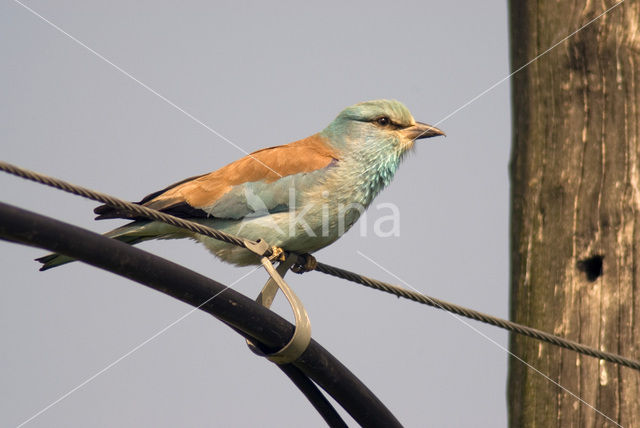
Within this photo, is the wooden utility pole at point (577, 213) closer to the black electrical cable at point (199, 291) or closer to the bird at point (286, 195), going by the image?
the black electrical cable at point (199, 291)

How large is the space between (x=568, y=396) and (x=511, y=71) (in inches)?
60.2

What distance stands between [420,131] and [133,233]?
2060mm

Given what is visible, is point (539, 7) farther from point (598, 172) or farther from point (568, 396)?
point (568, 396)

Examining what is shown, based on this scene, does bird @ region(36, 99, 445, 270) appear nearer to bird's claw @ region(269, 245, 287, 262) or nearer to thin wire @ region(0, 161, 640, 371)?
bird's claw @ region(269, 245, 287, 262)

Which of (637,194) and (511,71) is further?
(511,71)

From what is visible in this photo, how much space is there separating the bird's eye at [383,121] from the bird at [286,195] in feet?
0.18

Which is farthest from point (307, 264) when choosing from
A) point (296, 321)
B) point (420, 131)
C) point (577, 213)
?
point (577, 213)

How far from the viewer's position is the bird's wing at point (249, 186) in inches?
186

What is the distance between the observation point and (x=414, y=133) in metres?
5.44

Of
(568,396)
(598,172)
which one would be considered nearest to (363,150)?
(598,172)

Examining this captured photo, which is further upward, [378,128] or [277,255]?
[378,128]

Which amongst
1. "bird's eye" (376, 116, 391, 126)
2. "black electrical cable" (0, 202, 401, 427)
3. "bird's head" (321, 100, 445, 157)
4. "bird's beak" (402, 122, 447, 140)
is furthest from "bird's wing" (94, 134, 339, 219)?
"black electrical cable" (0, 202, 401, 427)

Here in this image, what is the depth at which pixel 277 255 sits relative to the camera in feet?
14.6

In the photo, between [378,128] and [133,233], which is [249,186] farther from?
[378,128]
